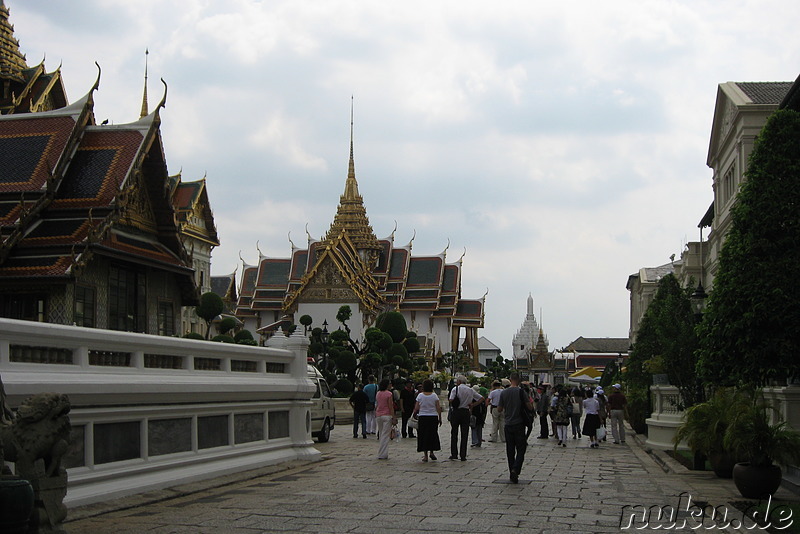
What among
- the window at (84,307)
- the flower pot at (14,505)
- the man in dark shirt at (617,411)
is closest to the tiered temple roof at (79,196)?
the window at (84,307)

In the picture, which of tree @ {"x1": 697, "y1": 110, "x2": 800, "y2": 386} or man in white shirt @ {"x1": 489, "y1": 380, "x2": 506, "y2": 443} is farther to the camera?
man in white shirt @ {"x1": 489, "y1": 380, "x2": 506, "y2": 443}

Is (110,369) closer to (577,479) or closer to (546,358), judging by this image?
(577,479)

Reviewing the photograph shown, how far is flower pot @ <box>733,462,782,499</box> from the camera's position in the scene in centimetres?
1147

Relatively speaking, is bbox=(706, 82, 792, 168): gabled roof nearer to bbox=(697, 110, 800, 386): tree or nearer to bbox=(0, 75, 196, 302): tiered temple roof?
bbox=(697, 110, 800, 386): tree

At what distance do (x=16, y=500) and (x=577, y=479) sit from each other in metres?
9.80

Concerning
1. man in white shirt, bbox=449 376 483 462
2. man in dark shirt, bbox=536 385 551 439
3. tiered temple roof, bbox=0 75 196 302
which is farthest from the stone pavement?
man in dark shirt, bbox=536 385 551 439

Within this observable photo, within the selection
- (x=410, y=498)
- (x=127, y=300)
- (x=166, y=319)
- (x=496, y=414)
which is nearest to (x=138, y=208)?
(x=127, y=300)

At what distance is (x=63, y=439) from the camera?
741cm

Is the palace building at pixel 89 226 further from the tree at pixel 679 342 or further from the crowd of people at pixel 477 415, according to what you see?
the tree at pixel 679 342

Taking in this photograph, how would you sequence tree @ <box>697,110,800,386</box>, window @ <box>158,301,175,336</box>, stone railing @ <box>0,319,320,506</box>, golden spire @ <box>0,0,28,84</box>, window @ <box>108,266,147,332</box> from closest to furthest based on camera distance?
1. stone railing @ <box>0,319,320,506</box>
2. tree @ <box>697,110,800,386</box>
3. window @ <box>108,266,147,332</box>
4. window @ <box>158,301,175,336</box>
5. golden spire @ <box>0,0,28,84</box>

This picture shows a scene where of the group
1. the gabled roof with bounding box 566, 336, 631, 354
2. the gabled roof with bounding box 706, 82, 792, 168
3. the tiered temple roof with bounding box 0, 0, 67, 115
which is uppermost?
the tiered temple roof with bounding box 0, 0, 67, 115

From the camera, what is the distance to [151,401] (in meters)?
11.7

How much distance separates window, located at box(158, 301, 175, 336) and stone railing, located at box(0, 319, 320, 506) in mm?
3542

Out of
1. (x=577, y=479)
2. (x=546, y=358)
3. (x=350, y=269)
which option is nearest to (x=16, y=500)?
(x=577, y=479)
